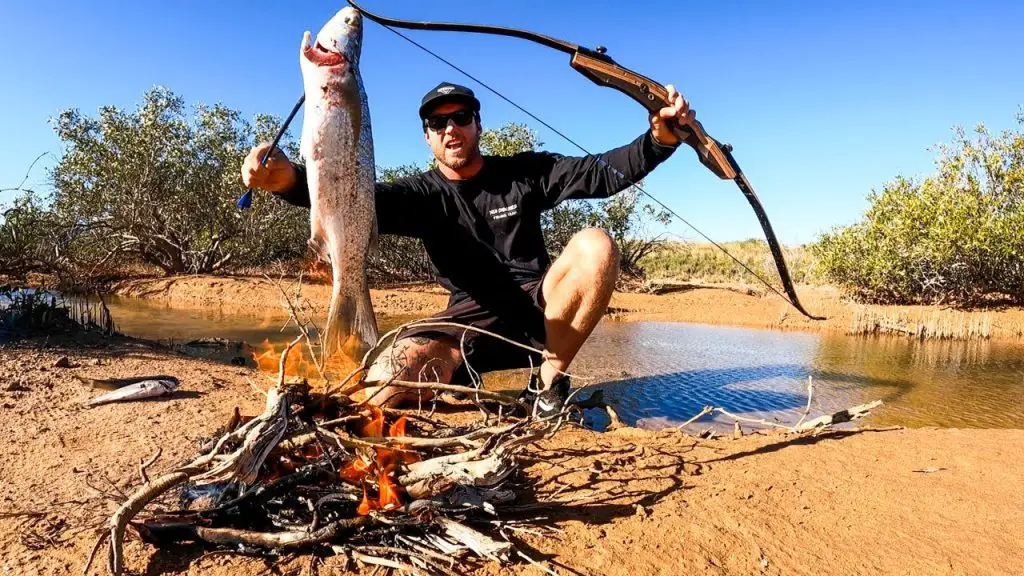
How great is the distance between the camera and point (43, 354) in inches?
184

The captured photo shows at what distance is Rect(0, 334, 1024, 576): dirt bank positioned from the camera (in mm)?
1974

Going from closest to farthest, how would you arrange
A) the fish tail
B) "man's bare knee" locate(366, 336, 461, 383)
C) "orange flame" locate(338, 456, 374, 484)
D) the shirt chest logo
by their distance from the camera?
"orange flame" locate(338, 456, 374, 484), the fish tail, "man's bare knee" locate(366, 336, 461, 383), the shirt chest logo

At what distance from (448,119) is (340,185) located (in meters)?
1.50

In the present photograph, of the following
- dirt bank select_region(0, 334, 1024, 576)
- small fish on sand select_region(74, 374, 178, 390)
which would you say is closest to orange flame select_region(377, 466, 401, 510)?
dirt bank select_region(0, 334, 1024, 576)

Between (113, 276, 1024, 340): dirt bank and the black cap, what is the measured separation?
24.5ft

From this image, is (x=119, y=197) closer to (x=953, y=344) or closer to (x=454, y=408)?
(x=454, y=408)

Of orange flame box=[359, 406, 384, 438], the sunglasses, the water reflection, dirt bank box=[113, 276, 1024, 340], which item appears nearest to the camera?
orange flame box=[359, 406, 384, 438]

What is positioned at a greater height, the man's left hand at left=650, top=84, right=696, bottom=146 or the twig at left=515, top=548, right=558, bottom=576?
the man's left hand at left=650, top=84, right=696, bottom=146

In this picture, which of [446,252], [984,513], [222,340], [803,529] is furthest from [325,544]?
[222,340]

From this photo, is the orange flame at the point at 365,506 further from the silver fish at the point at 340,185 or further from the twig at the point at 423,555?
the silver fish at the point at 340,185

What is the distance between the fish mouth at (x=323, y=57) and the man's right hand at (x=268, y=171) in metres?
0.47

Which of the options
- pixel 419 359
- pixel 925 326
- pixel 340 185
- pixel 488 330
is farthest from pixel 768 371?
pixel 340 185

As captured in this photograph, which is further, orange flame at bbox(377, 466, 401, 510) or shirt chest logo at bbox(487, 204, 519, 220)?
shirt chest logo at bbox(487, 204, 519, 220)

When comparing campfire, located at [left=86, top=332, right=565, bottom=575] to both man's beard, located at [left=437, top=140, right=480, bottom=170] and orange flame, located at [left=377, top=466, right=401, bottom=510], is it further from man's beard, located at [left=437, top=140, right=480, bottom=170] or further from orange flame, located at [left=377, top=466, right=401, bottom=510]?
man's beard, located at [left=437, top=140, right=480, bottom=170]
